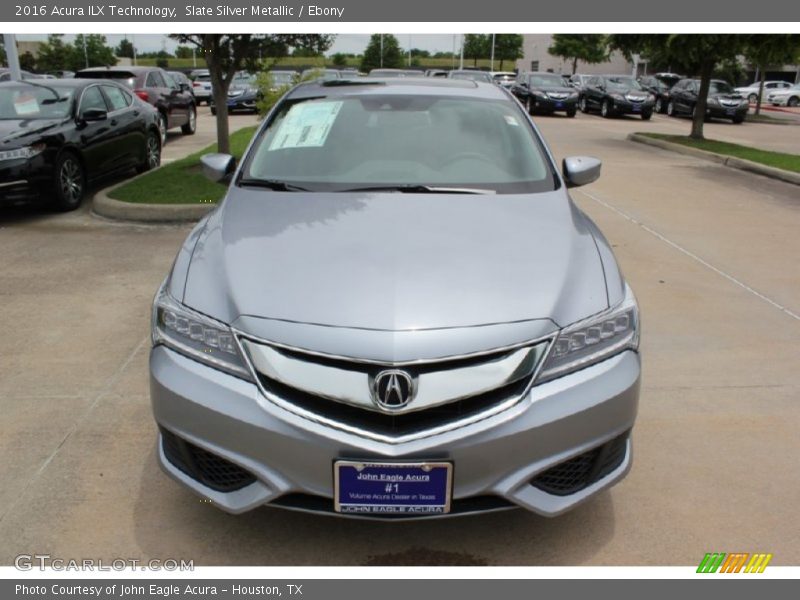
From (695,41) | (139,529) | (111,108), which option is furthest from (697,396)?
(695,41)

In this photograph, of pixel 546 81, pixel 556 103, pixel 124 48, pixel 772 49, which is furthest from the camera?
pixel 124 48

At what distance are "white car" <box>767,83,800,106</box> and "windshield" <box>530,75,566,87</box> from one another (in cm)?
1886

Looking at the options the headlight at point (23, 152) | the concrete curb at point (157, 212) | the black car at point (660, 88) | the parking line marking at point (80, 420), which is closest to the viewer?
the parking line marking at point (80, 420)

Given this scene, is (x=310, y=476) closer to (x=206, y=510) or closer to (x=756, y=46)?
(x=206, y=510)

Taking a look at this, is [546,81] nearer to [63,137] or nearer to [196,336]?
[63,137]

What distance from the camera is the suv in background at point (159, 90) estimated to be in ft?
51.0

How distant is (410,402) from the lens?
7.70 feet

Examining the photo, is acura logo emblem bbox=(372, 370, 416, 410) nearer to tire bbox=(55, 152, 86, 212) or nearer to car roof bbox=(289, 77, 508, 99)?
car roof bbox=(289, 77, 508, 99)

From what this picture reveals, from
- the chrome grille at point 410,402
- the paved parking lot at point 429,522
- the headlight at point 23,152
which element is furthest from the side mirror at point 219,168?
the headlight at point 23,152

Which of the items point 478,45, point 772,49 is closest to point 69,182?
point 772,49

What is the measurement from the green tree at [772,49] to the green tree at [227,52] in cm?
928

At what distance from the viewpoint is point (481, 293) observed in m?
2.57

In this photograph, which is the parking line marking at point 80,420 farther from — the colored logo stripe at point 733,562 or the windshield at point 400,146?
the colored logo stripe at point 733,562

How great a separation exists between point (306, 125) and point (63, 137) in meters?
5.29
